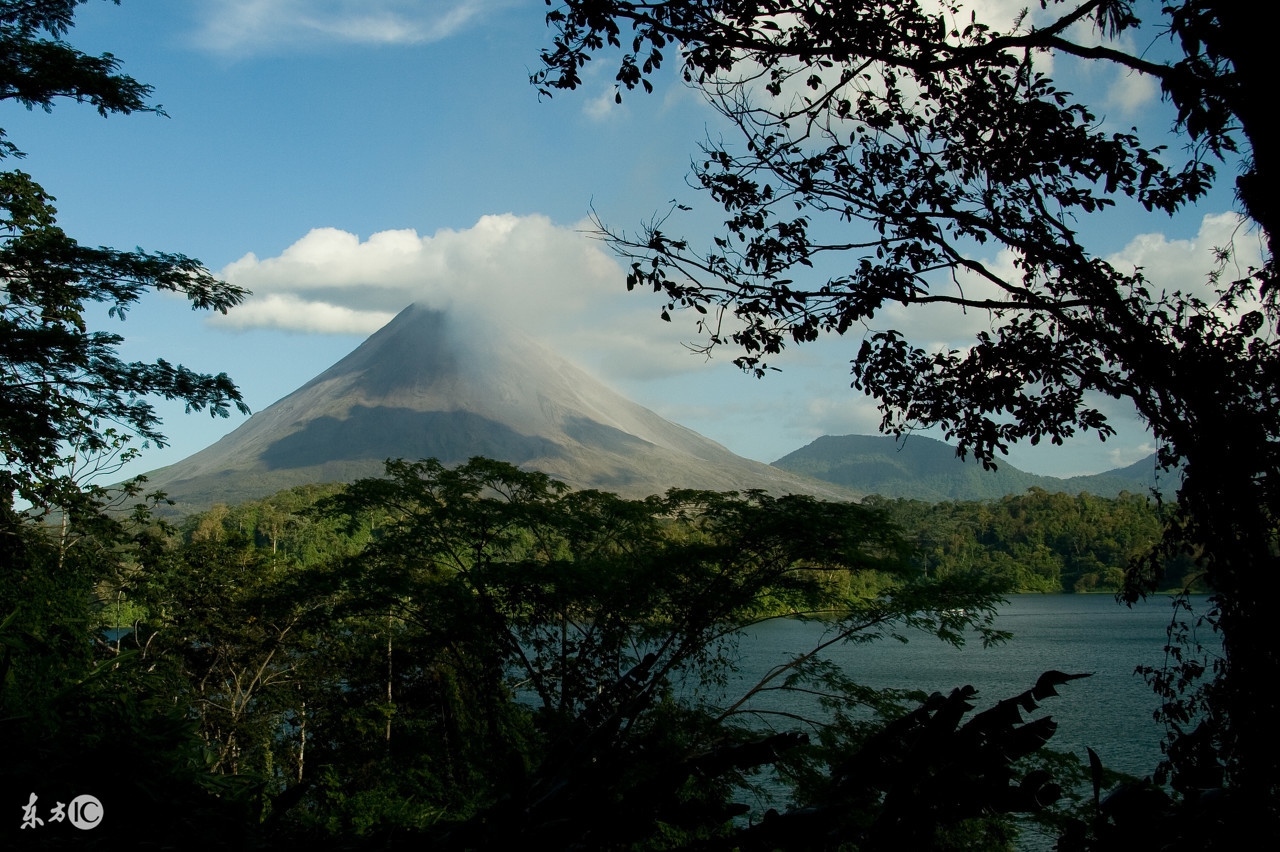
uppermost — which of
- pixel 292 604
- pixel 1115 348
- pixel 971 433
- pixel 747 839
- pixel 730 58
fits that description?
pixel 730 58

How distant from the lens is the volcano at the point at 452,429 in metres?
126

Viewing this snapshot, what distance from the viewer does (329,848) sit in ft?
3.41

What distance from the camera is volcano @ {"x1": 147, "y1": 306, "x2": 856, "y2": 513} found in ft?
413

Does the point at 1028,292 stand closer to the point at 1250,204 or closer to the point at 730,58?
the point at 1250,204

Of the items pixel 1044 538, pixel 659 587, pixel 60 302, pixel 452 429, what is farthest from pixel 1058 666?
pixel 452 429

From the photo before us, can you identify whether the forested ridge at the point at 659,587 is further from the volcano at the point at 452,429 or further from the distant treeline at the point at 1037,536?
the volcano at the point at 452,429

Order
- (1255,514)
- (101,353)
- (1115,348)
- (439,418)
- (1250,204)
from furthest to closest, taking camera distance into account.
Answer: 1. (439,418)
2. (101,353)
3. (1115,348)
4. (1255,514)
5. (1250,204)

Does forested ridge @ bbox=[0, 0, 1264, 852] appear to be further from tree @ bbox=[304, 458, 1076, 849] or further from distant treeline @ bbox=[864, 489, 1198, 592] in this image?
distant treeline @ bbox=[864, 489, 1198, 592]

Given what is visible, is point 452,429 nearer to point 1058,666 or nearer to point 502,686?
point 1058,666

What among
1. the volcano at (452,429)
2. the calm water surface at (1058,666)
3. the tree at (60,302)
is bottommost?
the calm water surface at (1058,666)

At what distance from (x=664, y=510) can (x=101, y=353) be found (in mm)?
7456

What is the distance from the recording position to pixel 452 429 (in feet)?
481

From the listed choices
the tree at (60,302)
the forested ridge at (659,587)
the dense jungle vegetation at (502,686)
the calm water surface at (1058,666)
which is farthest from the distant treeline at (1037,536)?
the tree at (60,302)

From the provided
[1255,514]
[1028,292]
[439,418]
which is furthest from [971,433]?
[439,418]
